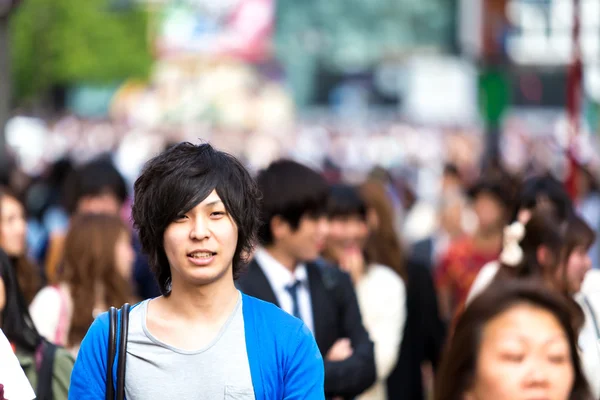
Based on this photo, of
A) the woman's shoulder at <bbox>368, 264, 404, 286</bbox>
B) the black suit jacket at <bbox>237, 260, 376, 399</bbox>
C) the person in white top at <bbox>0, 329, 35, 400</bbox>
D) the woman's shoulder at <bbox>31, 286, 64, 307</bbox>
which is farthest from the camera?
the woman's shoulder at <bbox>368, 264, 404, 286</bbox>

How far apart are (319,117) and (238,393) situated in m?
68.8

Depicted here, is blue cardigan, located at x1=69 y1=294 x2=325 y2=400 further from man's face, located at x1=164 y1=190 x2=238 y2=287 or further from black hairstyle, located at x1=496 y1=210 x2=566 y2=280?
black hairstyle, located at x1=496 y1=210 x2=566 y2=280

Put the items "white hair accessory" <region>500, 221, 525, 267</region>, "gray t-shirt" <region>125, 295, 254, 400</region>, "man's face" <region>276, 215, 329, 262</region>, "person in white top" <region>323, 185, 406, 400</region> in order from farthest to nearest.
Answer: "person in white top" <region>323, 185, 406, 400</region> → "white hair accessory" <region>500, 221, 525, 267</region> → "man's face" <region>276, 215, 329, 262</region> → "gray t-shirt" <region>125, 295, 254, 400</region>

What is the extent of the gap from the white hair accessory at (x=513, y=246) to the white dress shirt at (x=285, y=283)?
2.89 ft

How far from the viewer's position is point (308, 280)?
513cm

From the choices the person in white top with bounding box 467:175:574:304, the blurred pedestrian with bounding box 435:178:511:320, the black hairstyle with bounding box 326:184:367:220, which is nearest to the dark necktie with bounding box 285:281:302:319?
the person in white top with bounding box 467:175:574:304

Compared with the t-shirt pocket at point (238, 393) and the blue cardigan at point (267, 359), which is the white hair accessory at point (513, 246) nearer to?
the blue cardigan at point (267, 359)

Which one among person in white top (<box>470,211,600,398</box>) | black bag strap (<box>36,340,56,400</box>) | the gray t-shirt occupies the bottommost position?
black bag strap (<box>36,340,56,400</box>)

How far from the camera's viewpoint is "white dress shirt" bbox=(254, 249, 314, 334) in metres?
5.03

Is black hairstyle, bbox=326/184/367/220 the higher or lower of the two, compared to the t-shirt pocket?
higher

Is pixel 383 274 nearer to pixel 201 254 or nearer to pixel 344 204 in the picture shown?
pixel 344 204

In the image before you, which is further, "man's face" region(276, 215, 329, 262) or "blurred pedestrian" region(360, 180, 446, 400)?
"blurred pedestrian" region(360, 180, 446, 400)

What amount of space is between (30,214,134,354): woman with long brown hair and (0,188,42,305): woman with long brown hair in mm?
319

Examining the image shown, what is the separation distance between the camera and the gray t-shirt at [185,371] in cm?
336
